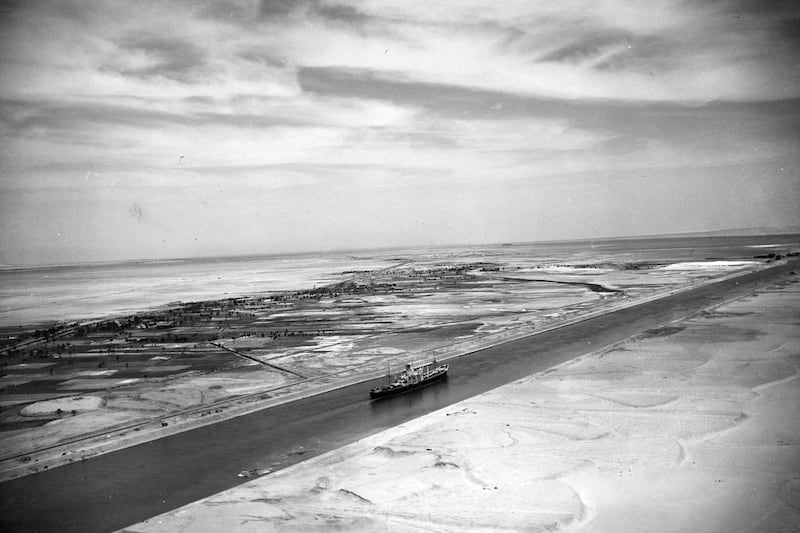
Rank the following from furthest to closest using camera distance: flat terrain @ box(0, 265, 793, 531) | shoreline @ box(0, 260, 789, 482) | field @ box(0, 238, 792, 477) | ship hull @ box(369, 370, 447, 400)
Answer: ship hull @ box(369, 370, 447, 400)
field @ box(0, 238, 792, 477)
shoreline @ box(0, 260, 789, 482)
flat terrain @ box(0, 265, 793, 531)

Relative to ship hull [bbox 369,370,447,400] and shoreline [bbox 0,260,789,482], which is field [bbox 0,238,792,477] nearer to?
shoreline [bbox 0,260,789,482]

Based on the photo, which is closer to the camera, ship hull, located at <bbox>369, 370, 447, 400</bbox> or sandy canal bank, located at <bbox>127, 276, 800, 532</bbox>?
sandy canal bank, located at <bbox>127, 276, 800, 532</bbox>

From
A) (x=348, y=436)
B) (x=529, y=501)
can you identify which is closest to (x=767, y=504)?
(x=529, y=501)

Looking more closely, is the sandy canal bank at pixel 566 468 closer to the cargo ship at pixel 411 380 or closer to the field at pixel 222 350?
the cargo ship at pixel 411 380

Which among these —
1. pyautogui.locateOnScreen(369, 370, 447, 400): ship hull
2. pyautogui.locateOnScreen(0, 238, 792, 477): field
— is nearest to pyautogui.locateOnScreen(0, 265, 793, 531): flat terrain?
pyautogui.locateOnScreen(369, 370, 447, 400): ship hull

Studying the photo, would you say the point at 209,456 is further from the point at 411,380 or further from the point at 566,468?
the point at 566,468

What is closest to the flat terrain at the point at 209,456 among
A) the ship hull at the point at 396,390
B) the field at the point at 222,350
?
the ship hull at the point at 396,390

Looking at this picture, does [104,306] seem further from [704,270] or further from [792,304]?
[704,270]
